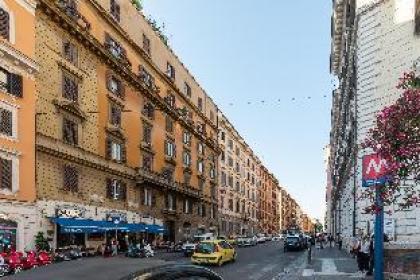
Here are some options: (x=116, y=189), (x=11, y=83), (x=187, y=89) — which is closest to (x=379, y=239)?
(x=11, y=83)

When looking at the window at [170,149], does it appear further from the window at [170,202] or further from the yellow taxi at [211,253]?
the yellow taxi at [211,253]

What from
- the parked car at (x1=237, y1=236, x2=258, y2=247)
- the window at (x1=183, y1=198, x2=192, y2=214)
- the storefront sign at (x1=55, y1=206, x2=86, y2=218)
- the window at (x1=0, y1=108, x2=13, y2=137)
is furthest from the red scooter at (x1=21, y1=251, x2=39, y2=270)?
the parked car at (x1=237, y1=236, x2=258, y2=247)

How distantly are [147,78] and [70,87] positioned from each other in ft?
53.0

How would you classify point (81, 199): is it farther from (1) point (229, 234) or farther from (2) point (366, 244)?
(1) point (229, 234)

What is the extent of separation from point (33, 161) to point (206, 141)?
4371cm

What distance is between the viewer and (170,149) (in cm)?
6075

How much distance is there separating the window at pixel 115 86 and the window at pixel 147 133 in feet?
20.9

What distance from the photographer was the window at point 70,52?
3809cm

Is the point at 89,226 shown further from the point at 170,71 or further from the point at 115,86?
the point at 170,71

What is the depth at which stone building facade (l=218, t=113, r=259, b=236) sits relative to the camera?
8612 centimetres

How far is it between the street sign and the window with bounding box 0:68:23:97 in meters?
23.9

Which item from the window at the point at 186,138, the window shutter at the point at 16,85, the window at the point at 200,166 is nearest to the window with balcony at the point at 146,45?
the window at the point at 186,138

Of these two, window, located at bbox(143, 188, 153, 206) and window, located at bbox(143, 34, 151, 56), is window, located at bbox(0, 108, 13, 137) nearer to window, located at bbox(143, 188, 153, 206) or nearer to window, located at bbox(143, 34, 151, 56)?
window, located at bbox(143, 188, 153, 206)

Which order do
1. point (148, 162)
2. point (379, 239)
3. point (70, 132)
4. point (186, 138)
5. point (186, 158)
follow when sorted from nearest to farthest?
point (379, 239) → point (70, 132) → point (148, 162) → point (186, 158) → point (186, 138)
